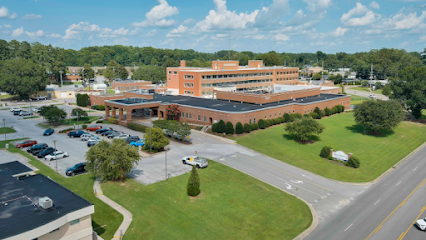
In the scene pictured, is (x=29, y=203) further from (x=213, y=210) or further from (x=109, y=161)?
(x=213, y=210)

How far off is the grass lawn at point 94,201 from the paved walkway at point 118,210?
38 centimetres

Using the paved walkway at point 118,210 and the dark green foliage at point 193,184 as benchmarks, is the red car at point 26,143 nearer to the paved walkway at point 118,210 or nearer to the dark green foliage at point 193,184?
the paved walkway at point 118,210

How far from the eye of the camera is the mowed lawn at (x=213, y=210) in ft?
91.0

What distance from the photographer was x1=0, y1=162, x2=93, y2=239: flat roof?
21125mm

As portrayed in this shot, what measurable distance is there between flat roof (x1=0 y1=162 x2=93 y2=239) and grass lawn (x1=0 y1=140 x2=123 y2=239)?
13.8ft

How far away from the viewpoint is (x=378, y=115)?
193 feet

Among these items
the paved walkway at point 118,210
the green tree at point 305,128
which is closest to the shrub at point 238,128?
the green tree at point 305,128

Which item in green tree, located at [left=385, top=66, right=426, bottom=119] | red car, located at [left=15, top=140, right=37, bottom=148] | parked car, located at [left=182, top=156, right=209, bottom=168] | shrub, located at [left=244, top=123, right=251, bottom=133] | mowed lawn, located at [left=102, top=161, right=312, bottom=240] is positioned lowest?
mowed lawn, located at [left=102, top=161, right=312, bottom=240]

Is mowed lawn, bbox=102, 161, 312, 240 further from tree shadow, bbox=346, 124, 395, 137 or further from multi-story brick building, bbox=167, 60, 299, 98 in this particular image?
multi-story brick building, bbox=167, 60, 299, 98

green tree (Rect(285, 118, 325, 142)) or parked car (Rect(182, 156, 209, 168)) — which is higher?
green tree (Rect(285, 118, 325, 142))

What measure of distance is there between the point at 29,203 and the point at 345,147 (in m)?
49.7

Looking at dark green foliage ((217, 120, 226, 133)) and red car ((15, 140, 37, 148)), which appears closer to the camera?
red car ((15, 140, 37, 148))

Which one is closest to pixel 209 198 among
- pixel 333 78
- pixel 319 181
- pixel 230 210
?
pixel 230 210

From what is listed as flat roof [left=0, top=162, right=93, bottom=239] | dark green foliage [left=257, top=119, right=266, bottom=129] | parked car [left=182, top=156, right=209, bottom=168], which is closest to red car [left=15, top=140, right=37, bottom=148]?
flat roof [left=0, top=162, right=93, bottom=239]
